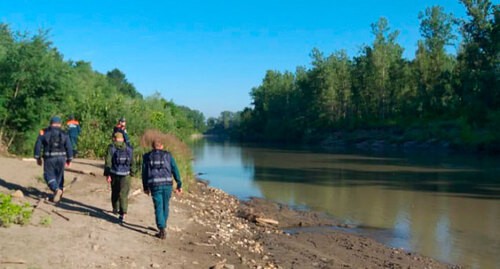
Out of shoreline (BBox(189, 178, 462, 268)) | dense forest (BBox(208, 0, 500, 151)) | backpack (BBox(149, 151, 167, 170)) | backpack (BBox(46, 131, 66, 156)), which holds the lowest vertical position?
shoreline (BBox(189, 178, 462, 268))

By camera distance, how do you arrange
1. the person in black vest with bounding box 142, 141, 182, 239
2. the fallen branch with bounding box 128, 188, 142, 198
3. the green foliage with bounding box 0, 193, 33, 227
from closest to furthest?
the green foliage with bounding box 0, 193, 33, 227, the person in black vest with bounding box 142, 141, 182, 239, the fallen branch with bounding box 128, 188, 142, 198

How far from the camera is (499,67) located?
4794 centimetres

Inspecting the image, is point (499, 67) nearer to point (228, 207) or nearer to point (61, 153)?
point (228, 207)

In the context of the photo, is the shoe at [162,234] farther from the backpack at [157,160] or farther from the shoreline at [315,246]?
the shoreline at [315,246]

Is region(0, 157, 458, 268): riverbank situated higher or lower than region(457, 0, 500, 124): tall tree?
lower

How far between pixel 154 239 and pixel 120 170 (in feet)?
5.74

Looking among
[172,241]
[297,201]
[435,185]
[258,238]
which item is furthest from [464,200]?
[172,241]

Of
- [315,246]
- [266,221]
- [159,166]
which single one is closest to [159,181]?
[159,166]

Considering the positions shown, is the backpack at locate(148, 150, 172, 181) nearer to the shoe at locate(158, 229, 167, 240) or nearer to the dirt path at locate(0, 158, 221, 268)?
the shoe at locate(158, 229, 167, 240)

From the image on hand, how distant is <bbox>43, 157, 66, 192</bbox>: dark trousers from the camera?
34.8ft

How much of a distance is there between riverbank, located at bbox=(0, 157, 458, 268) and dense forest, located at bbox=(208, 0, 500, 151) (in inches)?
1614

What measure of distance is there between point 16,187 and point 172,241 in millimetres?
4775

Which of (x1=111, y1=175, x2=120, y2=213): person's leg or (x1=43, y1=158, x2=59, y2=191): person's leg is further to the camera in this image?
(x1=43, y1=158, x2=59, y2=191): person's leg

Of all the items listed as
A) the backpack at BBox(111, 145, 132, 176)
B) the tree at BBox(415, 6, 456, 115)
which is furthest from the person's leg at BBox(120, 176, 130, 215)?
Result: the tree at BBox(415, 6, 456, 115)
